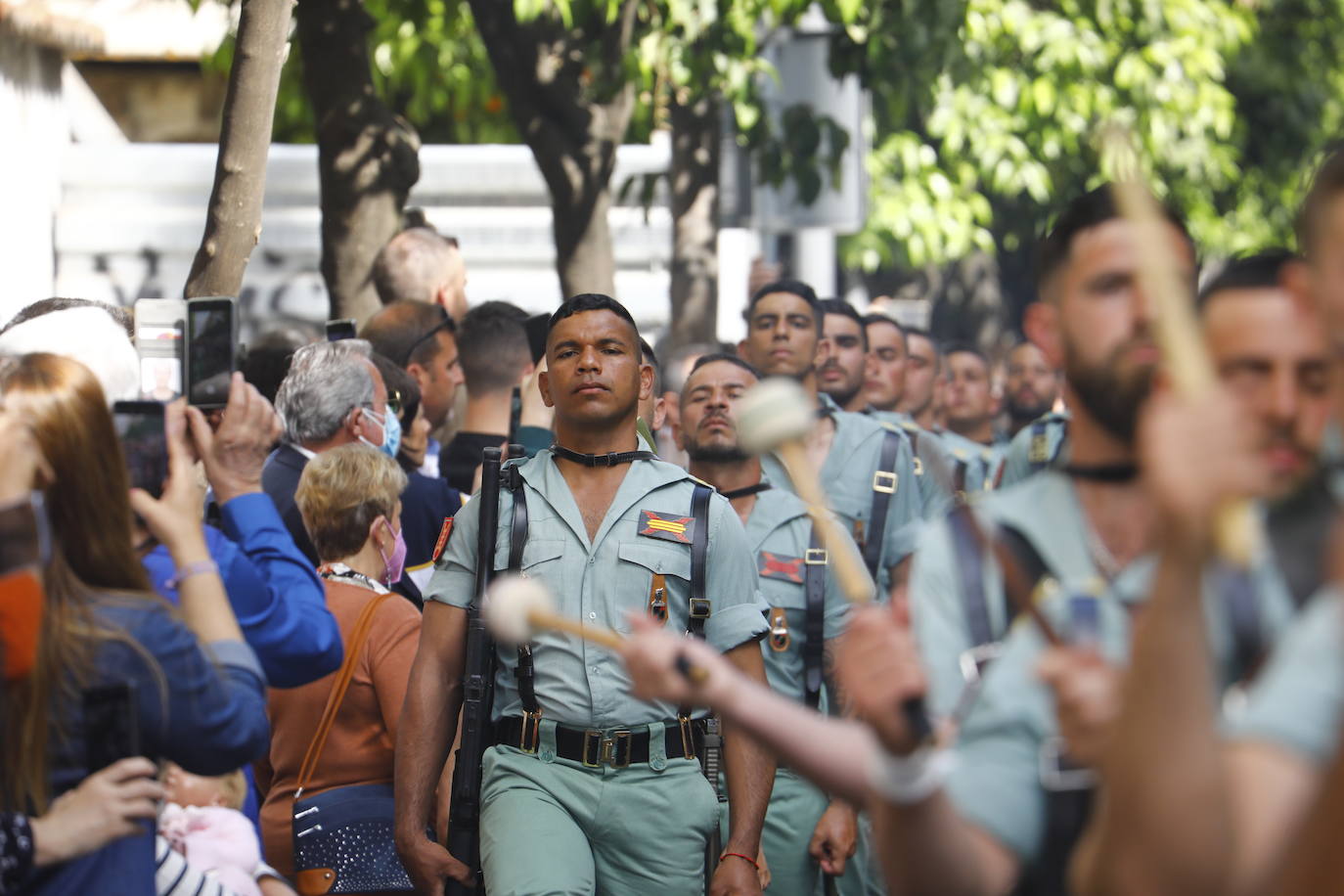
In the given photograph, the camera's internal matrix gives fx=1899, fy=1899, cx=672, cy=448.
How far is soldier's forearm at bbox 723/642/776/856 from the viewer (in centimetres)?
549

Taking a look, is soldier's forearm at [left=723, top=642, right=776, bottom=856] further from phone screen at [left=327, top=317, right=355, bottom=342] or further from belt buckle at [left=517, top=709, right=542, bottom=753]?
phone screen at [left=327, top=317, right=355, bottom=342]

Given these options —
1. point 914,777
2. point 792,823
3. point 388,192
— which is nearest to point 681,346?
point 388,192

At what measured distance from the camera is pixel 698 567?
5.50 m

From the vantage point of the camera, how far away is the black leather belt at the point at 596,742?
5340 mm

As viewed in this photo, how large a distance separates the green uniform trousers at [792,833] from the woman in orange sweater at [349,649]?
1.55 meters

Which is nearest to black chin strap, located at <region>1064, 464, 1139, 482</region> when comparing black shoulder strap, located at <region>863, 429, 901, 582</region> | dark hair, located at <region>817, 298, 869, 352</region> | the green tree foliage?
black shoulder strap, located at <region>863, 429, 901, 582</region>

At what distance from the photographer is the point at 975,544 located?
295cm

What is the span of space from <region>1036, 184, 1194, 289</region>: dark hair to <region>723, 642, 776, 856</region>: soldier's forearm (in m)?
2.30

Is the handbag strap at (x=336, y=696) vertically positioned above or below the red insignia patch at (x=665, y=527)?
below

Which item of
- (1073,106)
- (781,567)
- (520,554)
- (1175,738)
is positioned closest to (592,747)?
(520,554)

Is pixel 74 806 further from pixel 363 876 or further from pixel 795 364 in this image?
pixel 795 364

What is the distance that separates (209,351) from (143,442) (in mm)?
476

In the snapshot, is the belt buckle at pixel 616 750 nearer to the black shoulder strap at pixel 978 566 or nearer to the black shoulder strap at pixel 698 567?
the black shoulder strap at pixel 698 567

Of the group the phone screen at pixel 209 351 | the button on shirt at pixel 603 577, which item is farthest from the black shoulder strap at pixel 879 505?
the phone screen at pixel 209 351
